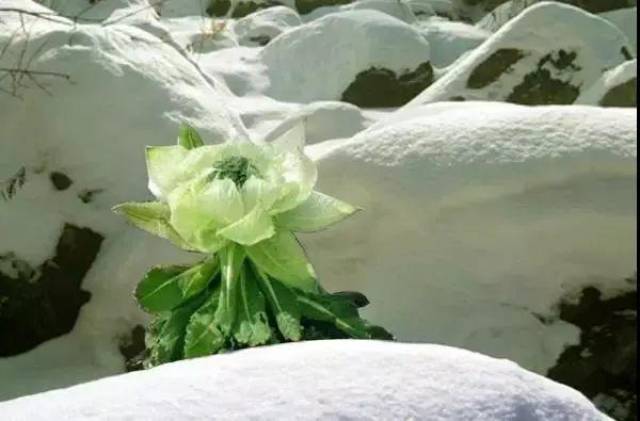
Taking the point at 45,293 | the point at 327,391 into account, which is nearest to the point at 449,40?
the point at 45,293

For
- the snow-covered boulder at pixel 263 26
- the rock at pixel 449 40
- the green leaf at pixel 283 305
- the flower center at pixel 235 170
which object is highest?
the flower center at pixel 235 170

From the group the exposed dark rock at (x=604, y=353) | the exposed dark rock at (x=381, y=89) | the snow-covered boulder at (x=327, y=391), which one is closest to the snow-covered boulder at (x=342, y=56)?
the exposed dark rock at (x=381, y=89)

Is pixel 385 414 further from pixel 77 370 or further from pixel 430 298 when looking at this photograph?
pixel 77 370

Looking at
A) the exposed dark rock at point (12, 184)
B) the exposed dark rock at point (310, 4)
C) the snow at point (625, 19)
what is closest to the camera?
the exposed dark rock at point (12, 184)

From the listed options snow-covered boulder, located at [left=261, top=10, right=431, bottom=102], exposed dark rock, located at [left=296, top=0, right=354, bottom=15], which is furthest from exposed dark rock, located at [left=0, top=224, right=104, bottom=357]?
exposed dark rock, located at [left=296, top=0, right=354, bottom=15]

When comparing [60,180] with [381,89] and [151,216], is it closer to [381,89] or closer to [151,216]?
[151,216]

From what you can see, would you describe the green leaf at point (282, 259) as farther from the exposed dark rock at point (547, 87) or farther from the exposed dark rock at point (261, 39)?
the exposed dark rock at point (261, 39)
